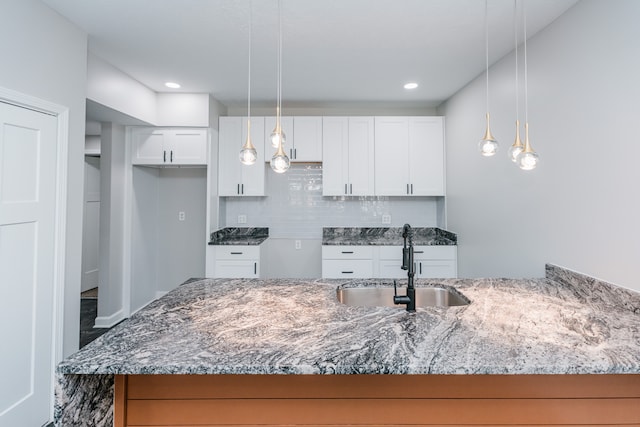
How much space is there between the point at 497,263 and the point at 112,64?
3.79 m

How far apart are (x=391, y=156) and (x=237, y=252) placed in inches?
83.7

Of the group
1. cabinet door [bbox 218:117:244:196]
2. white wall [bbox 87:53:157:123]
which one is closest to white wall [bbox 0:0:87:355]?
white wall [bbox 87:53:157:123]

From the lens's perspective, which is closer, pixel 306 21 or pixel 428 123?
pixel 306 21

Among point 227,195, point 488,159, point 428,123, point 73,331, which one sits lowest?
point 73,331

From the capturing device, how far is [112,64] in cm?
299

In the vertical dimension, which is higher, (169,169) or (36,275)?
(169,169)

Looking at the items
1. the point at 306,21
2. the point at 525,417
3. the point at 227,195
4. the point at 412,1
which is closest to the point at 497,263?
the point at 525,417

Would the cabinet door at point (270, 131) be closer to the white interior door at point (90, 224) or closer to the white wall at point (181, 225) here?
the white wall at point (181, 225)

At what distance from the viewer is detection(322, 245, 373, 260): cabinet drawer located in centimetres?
385

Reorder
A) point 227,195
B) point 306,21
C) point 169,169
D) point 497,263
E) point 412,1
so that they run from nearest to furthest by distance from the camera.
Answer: point 412,1, point 306,21, point 497,263, point 227,195, point 169,169

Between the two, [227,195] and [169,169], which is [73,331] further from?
[169,169]

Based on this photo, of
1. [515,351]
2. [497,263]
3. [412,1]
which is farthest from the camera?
[497,263]

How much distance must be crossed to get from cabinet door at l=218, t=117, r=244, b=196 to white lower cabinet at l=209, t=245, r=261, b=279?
0.71 m

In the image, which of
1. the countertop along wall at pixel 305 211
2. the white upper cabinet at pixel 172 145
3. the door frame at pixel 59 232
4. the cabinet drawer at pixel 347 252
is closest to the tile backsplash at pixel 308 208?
the countertop along wall at pixel 305 211
